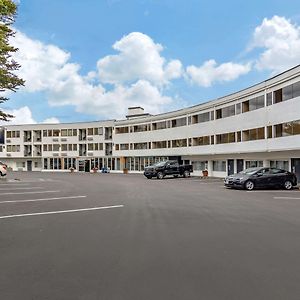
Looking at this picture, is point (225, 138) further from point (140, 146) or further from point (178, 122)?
point (140, 146)

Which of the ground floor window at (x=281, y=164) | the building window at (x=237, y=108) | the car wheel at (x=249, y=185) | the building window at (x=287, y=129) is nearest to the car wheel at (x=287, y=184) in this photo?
the car wheel at (x=249, y=185)

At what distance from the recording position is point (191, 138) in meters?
47.6

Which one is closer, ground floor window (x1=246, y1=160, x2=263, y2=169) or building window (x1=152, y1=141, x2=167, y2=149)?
ground floor window (x1=246, y1=160, x2=263, y2=169)

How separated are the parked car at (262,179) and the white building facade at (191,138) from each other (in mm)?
3446

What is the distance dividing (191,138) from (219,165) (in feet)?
20.9

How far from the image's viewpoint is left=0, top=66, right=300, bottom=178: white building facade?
29.2 meters

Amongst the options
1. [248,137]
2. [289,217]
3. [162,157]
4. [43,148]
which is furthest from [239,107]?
[43,148]

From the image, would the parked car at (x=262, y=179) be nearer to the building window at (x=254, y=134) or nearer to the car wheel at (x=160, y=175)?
the building window at (x=254, y=134)

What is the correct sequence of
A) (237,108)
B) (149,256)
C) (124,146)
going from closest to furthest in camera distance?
1. (149,256)
2. (237,108)
3. (124,146)

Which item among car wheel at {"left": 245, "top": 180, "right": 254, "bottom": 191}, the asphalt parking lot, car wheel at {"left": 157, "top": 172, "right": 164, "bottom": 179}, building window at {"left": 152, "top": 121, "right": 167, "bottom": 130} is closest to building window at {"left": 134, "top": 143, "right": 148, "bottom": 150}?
building window at {"left": 152, "top": 121, "right": 167, "bottom": 130}

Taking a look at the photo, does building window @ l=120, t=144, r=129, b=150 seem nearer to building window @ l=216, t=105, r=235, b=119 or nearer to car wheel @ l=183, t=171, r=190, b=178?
car wheel @ l=183, t=171, r=190, b=178

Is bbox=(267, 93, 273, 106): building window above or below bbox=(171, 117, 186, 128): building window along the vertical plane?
below

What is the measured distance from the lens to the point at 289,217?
1103 cm

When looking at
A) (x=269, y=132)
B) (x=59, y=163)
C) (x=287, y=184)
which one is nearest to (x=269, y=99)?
(x=269, y=132)
